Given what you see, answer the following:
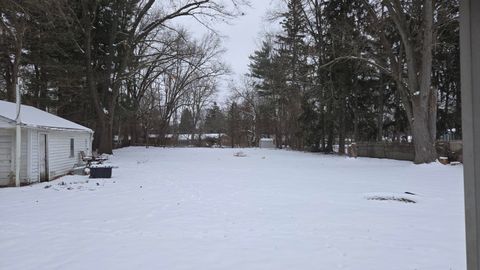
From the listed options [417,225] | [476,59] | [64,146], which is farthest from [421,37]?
[476,59]

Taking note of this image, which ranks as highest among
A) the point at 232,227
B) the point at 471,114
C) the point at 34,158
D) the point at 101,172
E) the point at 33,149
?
the point at 471,114

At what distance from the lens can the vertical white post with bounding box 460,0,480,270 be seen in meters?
1.99

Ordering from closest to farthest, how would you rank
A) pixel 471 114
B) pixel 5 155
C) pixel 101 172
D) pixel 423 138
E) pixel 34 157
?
pixel 471 114 < pixel 5 155 < pixel 34 157 < pixel 101 172 < pixel 423 138

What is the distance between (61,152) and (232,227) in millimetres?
12440

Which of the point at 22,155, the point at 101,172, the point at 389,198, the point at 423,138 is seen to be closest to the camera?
the point at 389,198

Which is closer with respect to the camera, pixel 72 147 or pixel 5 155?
pixel 5 155

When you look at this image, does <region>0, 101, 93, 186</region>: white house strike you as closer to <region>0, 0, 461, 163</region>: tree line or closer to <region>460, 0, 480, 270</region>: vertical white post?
<region>0, 0, 461, 163</region>: tree line

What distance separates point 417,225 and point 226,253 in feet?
11.8

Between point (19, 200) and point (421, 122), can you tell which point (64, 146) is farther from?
point (421, 122)

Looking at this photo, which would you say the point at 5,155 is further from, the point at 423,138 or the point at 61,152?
the point at 423,138

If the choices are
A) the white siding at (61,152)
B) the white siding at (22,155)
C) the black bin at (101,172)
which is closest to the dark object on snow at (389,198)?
the black bin at (101,172)

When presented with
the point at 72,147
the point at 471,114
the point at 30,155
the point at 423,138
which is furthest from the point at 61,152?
the point at 471,114

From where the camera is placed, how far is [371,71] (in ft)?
95.5

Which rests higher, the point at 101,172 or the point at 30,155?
the point at 30,155
